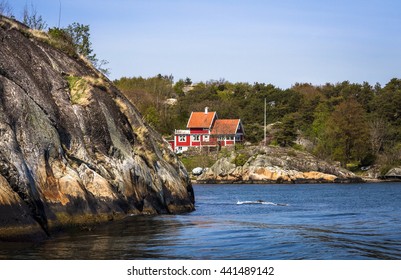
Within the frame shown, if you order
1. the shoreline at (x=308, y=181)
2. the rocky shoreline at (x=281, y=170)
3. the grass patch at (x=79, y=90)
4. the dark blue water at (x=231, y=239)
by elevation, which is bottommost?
the dark blue water at (x=231, y=239)

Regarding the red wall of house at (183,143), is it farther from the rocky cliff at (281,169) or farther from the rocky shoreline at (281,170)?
the rocky cliff at (281,169)

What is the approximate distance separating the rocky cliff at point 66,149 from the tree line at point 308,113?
56263mm

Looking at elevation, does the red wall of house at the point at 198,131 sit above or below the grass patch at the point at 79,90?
above

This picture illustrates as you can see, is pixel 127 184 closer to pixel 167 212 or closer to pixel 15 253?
pixel 167 212

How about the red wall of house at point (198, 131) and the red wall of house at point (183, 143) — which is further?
the red wall of house at point (198, 131)

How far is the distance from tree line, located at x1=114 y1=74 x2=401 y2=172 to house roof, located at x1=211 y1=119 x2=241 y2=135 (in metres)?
4.93

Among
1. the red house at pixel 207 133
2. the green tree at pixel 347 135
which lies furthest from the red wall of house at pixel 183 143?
the green tree at pixel 347 135

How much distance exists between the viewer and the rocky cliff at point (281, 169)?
98.0 m

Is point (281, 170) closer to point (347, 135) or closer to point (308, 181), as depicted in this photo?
point (308, 181)

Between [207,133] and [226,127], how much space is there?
3.87 meters

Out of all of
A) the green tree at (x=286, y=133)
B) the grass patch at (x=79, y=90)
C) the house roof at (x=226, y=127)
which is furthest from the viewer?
the house roof at (x=226, y=127)

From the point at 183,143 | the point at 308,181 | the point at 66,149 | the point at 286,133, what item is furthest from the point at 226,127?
the point at 66,149

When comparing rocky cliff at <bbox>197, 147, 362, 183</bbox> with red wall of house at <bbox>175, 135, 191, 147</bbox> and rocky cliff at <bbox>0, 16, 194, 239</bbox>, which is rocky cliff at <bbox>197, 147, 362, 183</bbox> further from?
rocky cliff at <bbox>0, 16, 194, 239</bbox>
